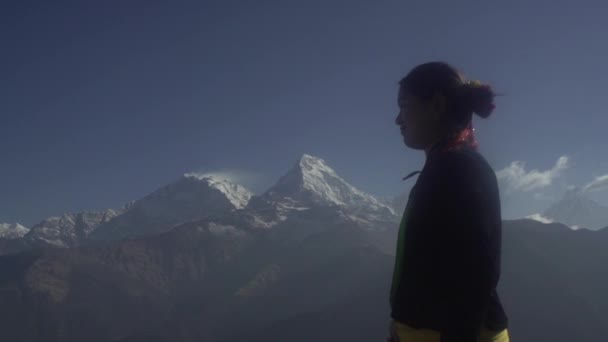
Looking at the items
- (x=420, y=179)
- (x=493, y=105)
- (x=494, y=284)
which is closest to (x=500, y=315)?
(x=494, y=284)

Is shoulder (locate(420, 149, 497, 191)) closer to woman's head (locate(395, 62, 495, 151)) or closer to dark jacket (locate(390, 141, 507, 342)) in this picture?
dark jacket (locate(390, 141, 507, 342))

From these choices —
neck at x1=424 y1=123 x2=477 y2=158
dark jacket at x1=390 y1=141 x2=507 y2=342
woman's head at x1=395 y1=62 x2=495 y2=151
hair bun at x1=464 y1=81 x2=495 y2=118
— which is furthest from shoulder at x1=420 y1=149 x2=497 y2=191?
hair bun at x1=464 y1=81 x2=495 y2=118

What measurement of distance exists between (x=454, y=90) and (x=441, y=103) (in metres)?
0.13

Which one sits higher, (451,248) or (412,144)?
(412,144)

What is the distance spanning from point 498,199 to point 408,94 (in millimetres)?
1012

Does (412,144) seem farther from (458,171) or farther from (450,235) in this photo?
(450,235)

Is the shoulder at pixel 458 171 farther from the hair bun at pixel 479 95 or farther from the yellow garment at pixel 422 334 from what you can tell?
the yellow garment at pixel 422 334

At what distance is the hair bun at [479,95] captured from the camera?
11.8ft

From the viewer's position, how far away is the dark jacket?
3115 millimetres

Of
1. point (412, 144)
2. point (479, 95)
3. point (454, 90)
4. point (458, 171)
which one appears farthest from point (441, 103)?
point (458, 171)

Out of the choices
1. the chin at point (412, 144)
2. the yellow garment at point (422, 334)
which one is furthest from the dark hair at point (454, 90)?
the yellow garment at point (422, 334)

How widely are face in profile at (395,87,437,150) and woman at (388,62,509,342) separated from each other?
1 centimetres

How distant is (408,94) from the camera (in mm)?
3783

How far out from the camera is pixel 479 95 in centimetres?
360
